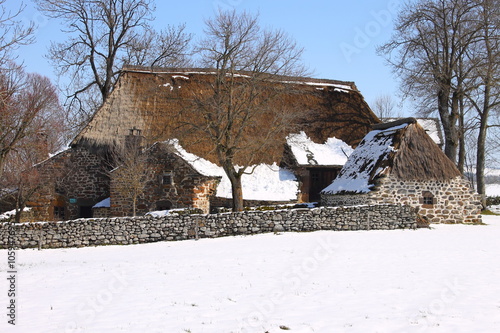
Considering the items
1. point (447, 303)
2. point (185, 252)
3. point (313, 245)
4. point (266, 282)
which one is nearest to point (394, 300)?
point (447, 303)

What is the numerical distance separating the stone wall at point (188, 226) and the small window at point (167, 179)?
523cm

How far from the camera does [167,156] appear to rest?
23.4m

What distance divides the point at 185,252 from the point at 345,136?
55.7ft

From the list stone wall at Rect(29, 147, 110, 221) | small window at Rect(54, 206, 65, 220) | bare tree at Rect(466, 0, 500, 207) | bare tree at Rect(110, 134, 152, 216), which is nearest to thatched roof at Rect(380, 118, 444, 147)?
bare tree at Rect(466, 0, 500, 207)

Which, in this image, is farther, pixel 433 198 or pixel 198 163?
pixel 198 163

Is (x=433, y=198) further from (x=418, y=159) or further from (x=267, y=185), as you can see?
(x=267, y=185)

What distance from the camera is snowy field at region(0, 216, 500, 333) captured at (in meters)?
7.75

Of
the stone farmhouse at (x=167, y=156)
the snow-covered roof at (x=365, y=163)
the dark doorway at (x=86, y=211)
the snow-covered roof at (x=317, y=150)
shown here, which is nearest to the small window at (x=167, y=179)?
the stone farmhouse at (x=167, y=156)

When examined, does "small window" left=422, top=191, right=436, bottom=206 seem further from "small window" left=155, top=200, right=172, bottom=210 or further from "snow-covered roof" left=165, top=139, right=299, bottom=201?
"small window" left=155, top=200, right=172, bottom=210

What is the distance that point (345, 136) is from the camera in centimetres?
2953

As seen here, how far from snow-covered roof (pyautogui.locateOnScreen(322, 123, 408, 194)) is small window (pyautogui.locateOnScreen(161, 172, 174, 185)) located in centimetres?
750

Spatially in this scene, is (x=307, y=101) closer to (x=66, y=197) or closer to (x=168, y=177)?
(x=168, y=177)

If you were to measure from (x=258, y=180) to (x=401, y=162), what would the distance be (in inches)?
305

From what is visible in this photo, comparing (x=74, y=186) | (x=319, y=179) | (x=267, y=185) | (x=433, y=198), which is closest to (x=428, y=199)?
(x=433, y=198)
